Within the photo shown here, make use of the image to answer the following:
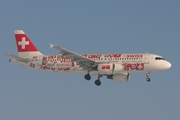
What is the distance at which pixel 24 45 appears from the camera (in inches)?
3482

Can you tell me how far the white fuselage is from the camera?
7606cm

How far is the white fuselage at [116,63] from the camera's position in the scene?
250ft

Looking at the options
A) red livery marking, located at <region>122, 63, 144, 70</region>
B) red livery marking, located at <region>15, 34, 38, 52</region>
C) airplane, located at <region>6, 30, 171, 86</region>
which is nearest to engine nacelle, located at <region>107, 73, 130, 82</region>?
airplane, located at <region>6, 30, 171, 86</region>

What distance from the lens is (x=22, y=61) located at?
83438 mm

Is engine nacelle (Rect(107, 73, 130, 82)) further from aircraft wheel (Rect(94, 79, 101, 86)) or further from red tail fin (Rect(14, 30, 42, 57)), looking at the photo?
red tail fin (Rect(14, 30, 42, 57))

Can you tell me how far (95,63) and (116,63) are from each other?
320 centimetres

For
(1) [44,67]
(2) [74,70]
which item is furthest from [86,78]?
(1) [44,67]

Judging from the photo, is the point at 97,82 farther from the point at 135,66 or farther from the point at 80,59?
the point at 135,66

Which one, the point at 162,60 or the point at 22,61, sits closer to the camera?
the point at 162,60

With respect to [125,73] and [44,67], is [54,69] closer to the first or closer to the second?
[44,67]

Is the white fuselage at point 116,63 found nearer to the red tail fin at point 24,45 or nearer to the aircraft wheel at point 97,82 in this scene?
the aircraft wheel at point 97,82

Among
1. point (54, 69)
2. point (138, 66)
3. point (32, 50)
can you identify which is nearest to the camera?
point (138, 66)

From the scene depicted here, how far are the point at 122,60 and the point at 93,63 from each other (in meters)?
4.38

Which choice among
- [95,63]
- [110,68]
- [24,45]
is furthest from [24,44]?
[110,68]
